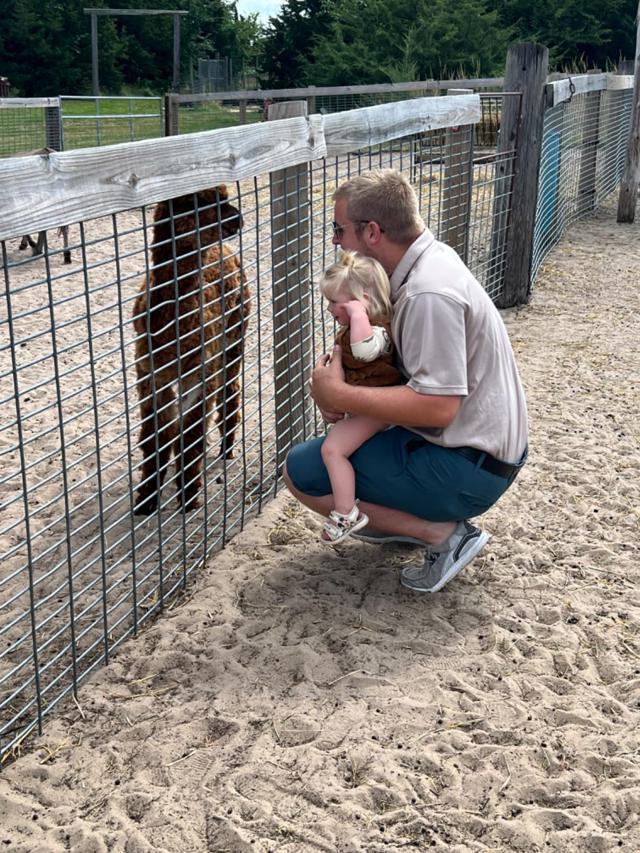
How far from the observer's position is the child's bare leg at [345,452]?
366 centimetres

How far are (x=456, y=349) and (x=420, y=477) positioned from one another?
52 cm

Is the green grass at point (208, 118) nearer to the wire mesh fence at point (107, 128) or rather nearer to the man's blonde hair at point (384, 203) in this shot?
the wire mesh fence at point (107, 128)

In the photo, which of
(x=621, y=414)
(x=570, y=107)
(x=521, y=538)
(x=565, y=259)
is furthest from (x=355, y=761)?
(x=570, y=107)

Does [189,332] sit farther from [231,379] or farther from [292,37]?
[292,37]

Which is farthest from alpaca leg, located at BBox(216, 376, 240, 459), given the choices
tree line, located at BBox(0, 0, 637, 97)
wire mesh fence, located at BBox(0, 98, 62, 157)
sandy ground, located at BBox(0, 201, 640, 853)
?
tree line, located at BBox(0, 0, 637, 97)

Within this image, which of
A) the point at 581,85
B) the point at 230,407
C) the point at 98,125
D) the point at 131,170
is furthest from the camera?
the point at 98,125

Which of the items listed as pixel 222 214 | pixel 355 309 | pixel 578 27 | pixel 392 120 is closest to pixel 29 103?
pixel 392 120

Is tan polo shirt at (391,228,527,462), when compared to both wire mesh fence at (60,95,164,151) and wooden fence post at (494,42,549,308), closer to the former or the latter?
wooden fence post at (494,42,549,308)

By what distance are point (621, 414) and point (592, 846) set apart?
3.65 meters

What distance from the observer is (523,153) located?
8.11 m

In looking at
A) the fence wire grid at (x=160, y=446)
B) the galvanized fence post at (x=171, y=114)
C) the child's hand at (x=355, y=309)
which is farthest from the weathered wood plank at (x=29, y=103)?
the child's hand at (x=355, y=309)

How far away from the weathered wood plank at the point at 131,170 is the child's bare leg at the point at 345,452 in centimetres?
101

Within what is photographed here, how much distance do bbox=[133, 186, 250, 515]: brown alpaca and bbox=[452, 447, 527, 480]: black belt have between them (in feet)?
3.53

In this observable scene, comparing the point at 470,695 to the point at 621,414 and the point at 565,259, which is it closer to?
the point at 621,414
